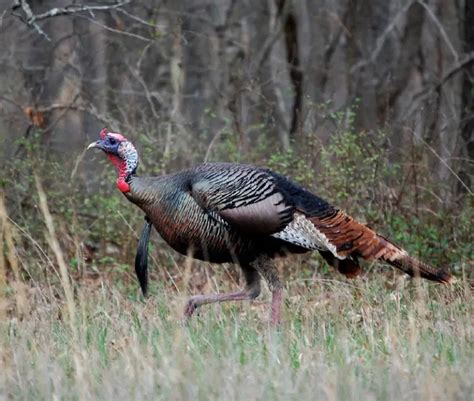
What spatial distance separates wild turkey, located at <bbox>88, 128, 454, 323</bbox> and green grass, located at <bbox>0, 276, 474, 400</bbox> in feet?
0.85

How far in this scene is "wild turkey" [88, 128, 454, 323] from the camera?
6918 mm

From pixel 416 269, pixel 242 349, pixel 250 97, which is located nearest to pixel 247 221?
pixel 416 269

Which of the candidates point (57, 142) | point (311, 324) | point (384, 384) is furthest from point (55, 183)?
point (384, 384)

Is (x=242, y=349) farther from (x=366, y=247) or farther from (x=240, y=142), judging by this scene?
(x=240, y=142)

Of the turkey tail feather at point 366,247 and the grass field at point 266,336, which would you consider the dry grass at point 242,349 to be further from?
the turkey tail feather at point 366,247

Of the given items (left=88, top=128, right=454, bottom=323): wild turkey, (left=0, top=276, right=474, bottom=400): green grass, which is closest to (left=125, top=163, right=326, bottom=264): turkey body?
(left=88, top=128, right=454, bottom=323): wild turkey

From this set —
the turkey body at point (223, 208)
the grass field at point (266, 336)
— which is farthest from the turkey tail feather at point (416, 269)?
the turkey body at point (223, 208)

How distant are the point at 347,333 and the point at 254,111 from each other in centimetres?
672

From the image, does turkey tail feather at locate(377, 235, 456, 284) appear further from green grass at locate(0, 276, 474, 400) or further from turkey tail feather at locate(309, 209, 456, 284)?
green grass at locate(0, 276, 474, 400)

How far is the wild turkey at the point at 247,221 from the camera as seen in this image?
6.92m

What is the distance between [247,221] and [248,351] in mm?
1606

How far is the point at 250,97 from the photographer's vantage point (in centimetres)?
1164

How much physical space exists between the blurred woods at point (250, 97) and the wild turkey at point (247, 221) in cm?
185

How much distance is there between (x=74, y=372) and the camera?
508 centimetres
